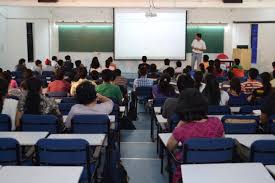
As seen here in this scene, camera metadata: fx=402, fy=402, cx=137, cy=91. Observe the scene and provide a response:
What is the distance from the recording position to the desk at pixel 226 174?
9.54ft

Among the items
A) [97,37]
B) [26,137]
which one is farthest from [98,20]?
[26,137]

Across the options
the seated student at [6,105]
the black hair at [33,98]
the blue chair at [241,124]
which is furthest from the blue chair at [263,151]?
the seated student at [6,105]

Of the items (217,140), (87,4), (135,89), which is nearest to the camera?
(217,140)

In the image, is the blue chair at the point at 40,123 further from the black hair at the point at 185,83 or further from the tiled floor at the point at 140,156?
the black hair at the point at 185,83

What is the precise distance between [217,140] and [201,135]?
19 centimetres

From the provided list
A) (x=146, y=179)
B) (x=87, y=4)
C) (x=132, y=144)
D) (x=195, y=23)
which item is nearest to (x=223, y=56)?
(x=195, y=23)

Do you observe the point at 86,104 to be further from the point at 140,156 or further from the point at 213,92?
the point at 213,92

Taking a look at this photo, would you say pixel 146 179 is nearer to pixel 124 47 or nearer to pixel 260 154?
pixel 260 154

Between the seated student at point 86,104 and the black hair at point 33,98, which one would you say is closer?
the seated student at point 86,104

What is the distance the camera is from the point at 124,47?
660 inches

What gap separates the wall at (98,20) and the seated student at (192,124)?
13.4m

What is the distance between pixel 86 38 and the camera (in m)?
17.0

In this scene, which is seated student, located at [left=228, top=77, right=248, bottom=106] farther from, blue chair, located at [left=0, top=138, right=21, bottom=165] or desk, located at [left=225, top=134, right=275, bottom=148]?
blue chair, located at [left=0, top=138, right=21, bottom=165]

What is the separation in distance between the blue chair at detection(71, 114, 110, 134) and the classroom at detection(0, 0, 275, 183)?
13 mm
